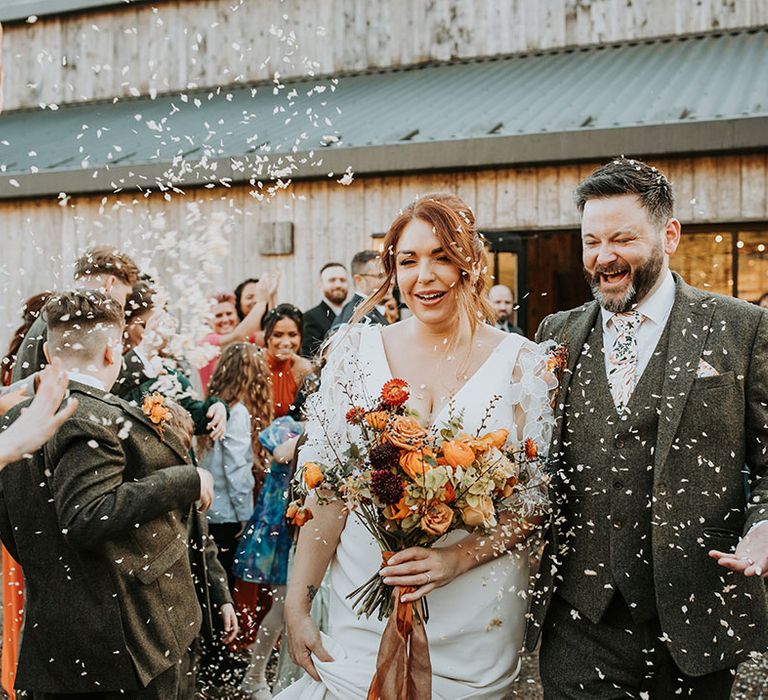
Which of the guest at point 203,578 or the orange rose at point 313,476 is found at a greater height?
the orange rose at point 313,476

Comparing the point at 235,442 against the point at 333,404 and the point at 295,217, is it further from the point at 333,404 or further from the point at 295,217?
the point at 295,217

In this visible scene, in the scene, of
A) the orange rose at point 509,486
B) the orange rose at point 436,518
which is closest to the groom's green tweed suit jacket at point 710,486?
the orange rose at point 509,486

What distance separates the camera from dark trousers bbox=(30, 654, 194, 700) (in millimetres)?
3289

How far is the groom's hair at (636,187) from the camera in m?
2.88

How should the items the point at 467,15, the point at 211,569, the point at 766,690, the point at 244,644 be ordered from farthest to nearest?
the point at 467,15
the point at 244,644
the point at 766,690
the point at 211,569

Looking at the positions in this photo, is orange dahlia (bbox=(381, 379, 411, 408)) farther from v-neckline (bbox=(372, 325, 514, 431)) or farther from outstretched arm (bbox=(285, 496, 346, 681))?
outstretched arm (bbox=(285, 496, 346, 681))

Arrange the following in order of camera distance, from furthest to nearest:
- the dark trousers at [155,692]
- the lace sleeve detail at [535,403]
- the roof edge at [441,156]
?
the roof edge at [441,156] → the dark trousers at [155,692] → the lace sleeve detail at [535,403]

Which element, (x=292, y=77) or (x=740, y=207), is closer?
(x=740, y=207)

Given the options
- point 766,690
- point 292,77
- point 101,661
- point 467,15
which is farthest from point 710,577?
point 292,77

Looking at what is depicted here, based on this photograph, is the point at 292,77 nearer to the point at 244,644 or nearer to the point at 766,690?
the point at 244,644

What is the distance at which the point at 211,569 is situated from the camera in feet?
13.4

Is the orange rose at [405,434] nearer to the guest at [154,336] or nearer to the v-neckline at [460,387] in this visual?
the v-neckline at [460,387]

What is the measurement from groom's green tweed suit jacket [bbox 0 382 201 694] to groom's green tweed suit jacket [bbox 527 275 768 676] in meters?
1.58

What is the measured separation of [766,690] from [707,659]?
115 inches
